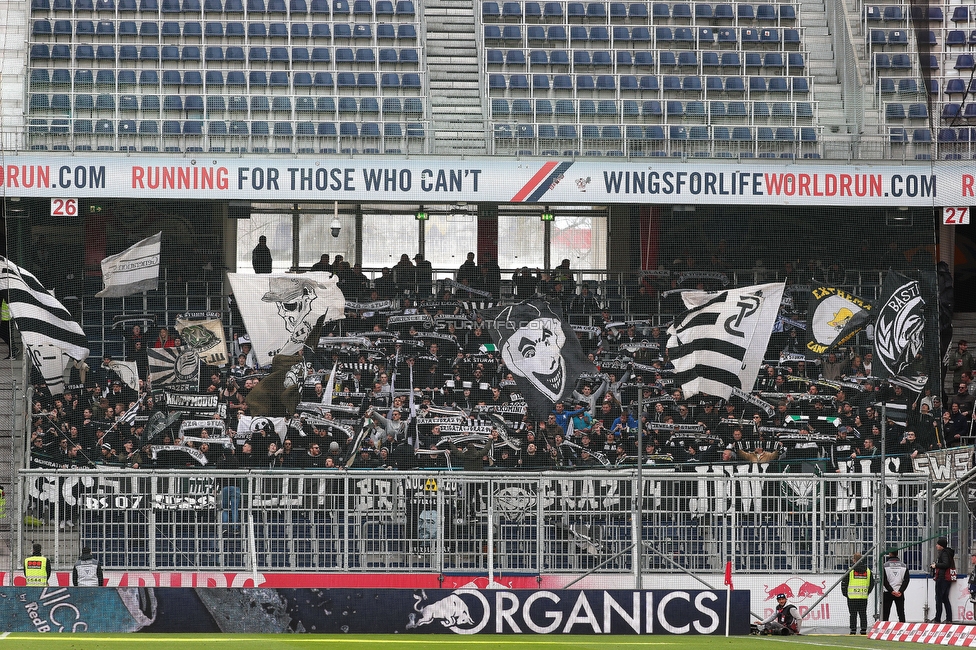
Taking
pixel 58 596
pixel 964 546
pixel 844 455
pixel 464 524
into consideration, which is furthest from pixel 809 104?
pixel 58 596

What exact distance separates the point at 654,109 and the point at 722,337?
155 inches

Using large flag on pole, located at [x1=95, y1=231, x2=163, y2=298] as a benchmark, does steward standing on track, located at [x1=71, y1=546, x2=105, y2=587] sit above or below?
below

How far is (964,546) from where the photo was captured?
17.1 meters

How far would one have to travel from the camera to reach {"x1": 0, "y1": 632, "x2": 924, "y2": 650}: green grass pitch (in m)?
13.1

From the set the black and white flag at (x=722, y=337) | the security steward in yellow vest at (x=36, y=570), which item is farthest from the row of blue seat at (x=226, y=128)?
the security steward in yellow vest at (x=36, y=570)

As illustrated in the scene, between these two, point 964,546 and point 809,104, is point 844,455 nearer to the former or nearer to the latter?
point 964,546

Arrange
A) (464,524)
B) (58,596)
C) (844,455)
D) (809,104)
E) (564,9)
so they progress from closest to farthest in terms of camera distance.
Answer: (58,596)
(464,524)
(844,455)
(809,104)
(564,9)

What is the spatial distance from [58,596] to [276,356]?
22.8 ft

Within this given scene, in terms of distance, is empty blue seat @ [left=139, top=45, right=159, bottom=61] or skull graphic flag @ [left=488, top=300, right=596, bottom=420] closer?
skull graphic flag @ [left=488, top=300, right=596, bottom=420]

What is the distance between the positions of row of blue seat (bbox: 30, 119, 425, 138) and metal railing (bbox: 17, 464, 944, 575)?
5.83 m

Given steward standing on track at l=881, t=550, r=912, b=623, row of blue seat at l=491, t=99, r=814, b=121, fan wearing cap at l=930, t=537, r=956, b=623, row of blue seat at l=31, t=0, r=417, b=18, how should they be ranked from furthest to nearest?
row of blue seat at l=31, t=0, r=417, b=18 < row of blue seat at l=491, t=99, r=814, b=121 < steward standing on track at l=881, t=550, r=912, b=623 < fan wearing cap at l=930, t=537, r=956, b=623

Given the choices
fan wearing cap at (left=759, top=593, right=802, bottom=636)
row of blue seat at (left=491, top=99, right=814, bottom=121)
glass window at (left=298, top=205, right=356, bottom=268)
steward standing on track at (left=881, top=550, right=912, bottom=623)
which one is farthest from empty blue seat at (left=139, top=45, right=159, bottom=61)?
steward standing on track at (left=881, top=550, right=912, bottom=623)

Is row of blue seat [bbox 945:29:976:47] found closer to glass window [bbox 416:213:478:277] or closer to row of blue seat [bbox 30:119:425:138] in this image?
glass window [bbox 416:213:478:277]

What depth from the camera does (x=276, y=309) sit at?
2050 cm
